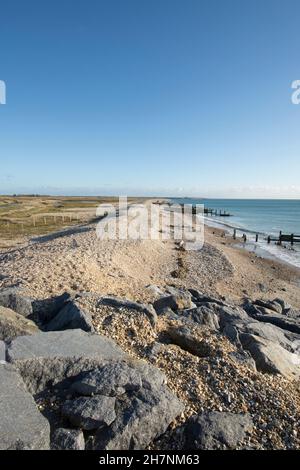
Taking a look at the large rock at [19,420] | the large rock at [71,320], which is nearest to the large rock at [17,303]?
the large rock at [71,320]

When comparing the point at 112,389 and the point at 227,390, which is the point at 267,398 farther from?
→ the point at 112,389

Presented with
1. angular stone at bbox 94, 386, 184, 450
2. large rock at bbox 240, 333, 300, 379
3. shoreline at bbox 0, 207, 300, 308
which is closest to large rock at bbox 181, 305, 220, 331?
large rock at bbox 240, 333, 300, 379

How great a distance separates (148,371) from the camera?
19.0 feet

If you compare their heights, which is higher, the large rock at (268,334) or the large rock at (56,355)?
the large rock at (56,355)

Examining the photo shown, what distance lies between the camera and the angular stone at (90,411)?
4684 millimetres

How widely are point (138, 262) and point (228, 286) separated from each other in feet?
19.5

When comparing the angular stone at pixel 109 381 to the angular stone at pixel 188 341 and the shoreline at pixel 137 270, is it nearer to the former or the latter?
the angular stone at pixel 188 341

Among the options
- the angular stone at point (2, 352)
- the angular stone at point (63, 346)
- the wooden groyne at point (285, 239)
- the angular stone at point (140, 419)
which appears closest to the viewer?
the angular stone at point (140, 419)

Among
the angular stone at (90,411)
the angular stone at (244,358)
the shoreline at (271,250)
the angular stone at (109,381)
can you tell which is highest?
the angular stone at (109,381)

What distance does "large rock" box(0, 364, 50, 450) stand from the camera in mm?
4164

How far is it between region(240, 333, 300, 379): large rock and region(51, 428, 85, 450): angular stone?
4.55 meters

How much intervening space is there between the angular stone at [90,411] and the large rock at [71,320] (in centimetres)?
248

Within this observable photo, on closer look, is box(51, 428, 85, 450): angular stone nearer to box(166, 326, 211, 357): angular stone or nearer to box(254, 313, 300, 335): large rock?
box(166, 326, 211, 357): angular stone

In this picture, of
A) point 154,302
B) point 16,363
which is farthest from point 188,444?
point 154,302
